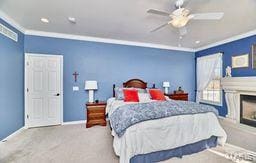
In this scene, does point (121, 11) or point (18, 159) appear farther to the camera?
point (121, 11)

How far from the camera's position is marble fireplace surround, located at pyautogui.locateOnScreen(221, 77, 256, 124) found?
13.4ft

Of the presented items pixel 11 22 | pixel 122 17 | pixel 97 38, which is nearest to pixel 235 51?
pixel 122 17

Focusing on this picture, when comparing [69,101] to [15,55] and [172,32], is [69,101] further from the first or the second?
[172,32]

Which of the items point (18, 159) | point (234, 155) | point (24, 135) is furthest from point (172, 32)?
point (24, 135)

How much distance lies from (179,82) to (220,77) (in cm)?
151

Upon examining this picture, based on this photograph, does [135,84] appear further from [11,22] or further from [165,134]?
[11,22]

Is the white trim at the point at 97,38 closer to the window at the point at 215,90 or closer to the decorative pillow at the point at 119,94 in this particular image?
the window at the point at 215,90

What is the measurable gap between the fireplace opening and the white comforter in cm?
202

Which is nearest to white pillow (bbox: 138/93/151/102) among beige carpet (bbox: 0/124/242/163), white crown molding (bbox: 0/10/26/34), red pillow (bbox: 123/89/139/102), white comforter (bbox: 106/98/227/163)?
red pillow (bbox: 123/89/139/102)

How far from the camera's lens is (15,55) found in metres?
3.60

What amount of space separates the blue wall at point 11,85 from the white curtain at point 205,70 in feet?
21.0

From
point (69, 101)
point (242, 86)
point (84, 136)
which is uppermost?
point (242, 86)

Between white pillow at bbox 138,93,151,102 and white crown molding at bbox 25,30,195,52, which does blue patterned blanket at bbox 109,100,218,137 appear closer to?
white pillow at bbox 138,93,151,102

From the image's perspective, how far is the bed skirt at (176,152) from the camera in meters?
2.31
